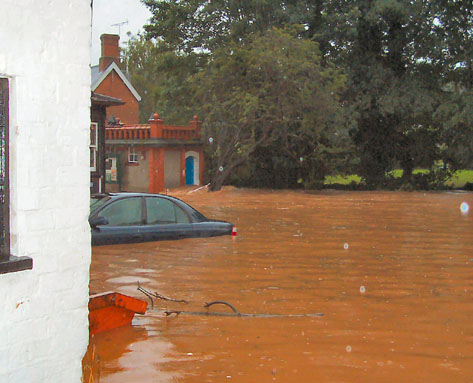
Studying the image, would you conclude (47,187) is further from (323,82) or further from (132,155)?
(132,155)

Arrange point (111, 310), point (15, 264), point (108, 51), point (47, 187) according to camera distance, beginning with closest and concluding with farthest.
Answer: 1. point (15, 264)
2. point (47, 187)
3. point (111, 310)
4. point (108, 51)

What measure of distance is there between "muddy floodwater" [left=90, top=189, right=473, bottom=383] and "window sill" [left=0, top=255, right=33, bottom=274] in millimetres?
2387

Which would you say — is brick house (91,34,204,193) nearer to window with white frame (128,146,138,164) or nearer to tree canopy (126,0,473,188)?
window with white frame (128,146,138,164)

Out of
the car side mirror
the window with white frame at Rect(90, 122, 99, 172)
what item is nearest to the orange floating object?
the car side mirror

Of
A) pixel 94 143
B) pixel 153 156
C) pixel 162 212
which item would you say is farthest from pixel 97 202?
pixel 153 156

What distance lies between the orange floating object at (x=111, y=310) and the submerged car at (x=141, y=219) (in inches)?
159

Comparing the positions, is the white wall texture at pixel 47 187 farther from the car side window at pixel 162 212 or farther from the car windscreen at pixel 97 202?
the car side window at pixel 162 212

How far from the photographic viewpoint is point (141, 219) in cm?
1303

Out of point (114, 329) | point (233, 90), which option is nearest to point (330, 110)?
point (233, 90)

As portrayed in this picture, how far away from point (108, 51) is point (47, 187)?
4533cm

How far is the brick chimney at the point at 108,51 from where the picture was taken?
155ft

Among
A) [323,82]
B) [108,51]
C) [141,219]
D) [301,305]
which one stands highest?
[108,51]

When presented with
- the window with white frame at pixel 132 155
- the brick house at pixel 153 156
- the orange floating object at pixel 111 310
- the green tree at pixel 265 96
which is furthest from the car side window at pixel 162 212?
the window with white frame at pixel 132 155

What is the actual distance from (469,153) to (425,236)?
1919 cm
